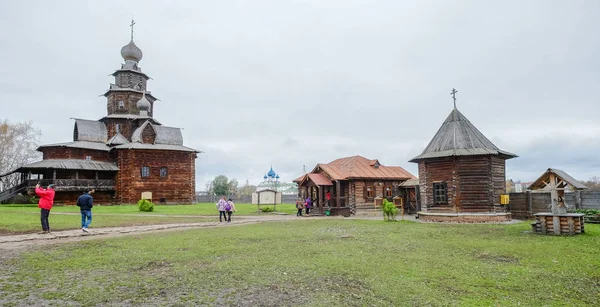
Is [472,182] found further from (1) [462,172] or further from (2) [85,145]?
(2) [85,145]

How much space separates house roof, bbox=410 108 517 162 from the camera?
953 inches

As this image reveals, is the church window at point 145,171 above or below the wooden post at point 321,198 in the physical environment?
above

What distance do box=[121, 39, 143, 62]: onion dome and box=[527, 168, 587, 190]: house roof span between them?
5058 cm

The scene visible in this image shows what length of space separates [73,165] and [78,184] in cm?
223

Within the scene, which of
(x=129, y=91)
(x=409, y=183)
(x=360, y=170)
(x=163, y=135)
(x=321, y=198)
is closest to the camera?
(x=409, y=183)

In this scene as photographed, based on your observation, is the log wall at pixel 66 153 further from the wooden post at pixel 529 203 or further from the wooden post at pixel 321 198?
the wooden post at pixel 529 203

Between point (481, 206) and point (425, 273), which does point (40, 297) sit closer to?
point (425, 273)

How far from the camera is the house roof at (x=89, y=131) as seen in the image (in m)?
45.9

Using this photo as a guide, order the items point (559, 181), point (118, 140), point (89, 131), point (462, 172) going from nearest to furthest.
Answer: point (559, 181) < point (462, 172) < point (118, 140) < point (89, 131)

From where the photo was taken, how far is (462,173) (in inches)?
953

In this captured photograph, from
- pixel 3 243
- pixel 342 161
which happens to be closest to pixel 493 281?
pixel 3 243

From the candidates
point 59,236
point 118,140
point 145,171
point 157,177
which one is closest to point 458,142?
point 59,236

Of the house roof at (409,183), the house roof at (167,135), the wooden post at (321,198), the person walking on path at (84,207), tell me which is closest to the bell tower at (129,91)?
the house roof at (167,135)

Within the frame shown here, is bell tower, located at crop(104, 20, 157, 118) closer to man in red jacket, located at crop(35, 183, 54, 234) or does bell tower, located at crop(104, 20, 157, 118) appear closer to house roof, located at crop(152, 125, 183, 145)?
house roof, located at crop(152, 125, 183, 145)
